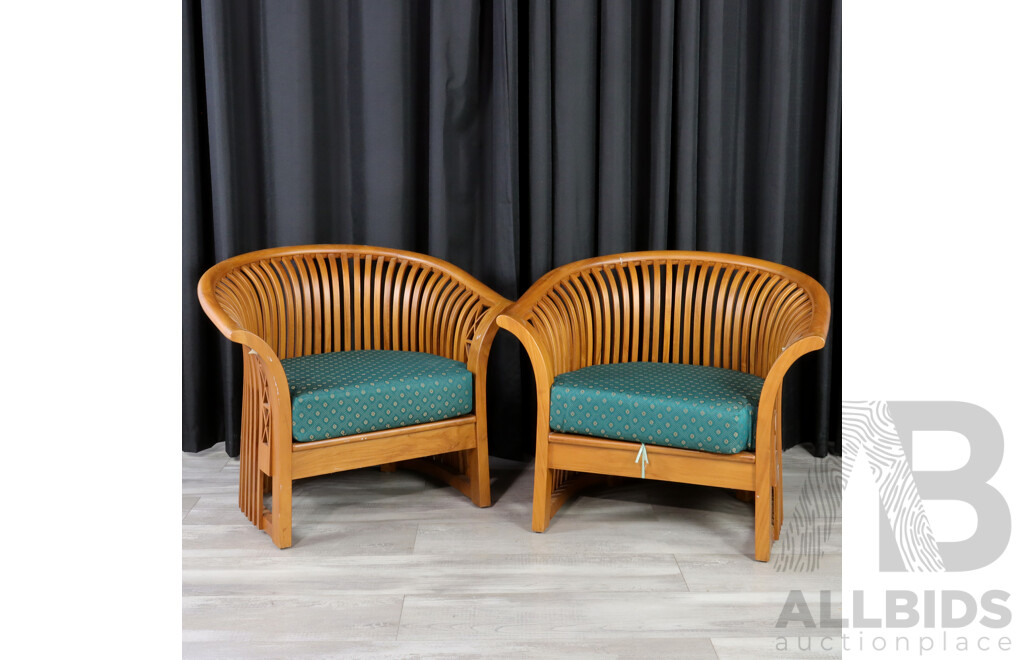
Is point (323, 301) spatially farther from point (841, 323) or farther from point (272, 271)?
point (841, 323)

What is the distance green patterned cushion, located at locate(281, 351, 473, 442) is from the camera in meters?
2.19

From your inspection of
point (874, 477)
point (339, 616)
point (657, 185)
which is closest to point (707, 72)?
point (657, 185)

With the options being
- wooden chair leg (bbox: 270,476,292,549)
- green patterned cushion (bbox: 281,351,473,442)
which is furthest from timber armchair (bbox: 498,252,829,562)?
wooden chair leg (bbox: 270,476,292,549)

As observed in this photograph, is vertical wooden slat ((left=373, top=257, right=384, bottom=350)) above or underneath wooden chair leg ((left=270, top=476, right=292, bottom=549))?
above

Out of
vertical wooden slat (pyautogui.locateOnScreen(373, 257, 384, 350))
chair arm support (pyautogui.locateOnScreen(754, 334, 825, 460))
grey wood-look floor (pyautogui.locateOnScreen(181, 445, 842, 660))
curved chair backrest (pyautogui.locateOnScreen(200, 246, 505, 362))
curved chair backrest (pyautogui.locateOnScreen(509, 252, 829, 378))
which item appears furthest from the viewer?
vertical wooden slat (pyautogui.locateOnScreen(373, 257, 384, 350))

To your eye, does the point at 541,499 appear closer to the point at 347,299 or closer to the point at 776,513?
the point at 776,513

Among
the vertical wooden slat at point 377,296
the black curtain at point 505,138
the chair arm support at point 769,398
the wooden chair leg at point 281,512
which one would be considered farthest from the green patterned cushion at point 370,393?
the chair arm support at point 769,398

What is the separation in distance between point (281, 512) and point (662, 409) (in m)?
1.08

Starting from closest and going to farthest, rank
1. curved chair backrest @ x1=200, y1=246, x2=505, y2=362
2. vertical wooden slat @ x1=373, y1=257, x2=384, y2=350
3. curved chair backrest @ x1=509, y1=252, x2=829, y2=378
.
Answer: curved chair backrest @ x1=509, y1=252, x2=829, y2=378, curved chair backrest @ x1=200, y1=246, x2=505, y2=362, vertical wooden slat @ x1=373, y1=257, x2=384, y2=350

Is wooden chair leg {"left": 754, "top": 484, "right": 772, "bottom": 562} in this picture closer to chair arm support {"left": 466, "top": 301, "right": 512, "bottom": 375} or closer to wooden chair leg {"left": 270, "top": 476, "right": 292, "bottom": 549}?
chair arm support {"left": 466, "top": 301, "right": 512, "bottom": 375}

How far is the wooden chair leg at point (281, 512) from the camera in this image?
7.09 feet

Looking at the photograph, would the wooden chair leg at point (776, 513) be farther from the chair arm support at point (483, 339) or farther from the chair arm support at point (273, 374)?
the chair arm support at point (273, 374)

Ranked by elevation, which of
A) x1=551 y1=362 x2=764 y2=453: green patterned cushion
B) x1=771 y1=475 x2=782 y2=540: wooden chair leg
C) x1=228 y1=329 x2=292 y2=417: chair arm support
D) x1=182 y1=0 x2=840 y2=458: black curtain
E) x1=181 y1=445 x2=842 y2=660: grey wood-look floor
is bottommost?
x1=181 y1=445 x2=842 y2=660: grey wood-look floor

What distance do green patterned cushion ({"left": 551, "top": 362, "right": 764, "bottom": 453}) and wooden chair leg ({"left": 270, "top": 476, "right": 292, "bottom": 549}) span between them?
76 centimetres
